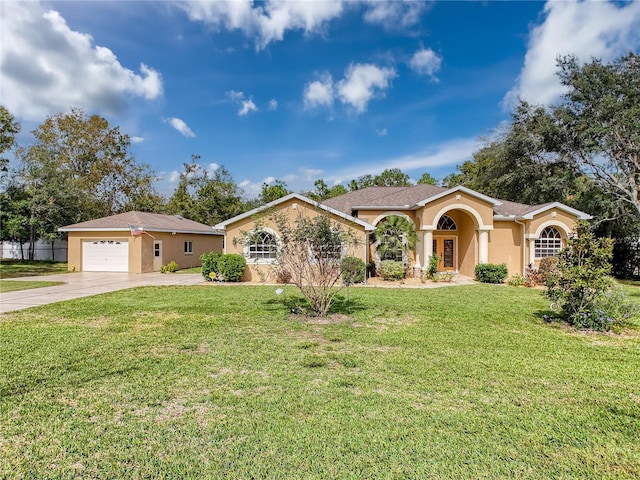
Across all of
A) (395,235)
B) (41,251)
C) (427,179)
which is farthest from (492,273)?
(41,251)

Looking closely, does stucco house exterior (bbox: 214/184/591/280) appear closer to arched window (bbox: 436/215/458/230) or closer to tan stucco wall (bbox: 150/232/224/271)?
arched window (bbox: 436/215/458/230)

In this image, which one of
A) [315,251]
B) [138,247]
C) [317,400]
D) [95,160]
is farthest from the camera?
[95,160]

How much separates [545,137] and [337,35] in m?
16.3

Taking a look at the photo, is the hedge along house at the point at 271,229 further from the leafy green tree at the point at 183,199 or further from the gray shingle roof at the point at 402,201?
the leafy green tree at the point at 183,199

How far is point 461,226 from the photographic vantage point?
70.4ft

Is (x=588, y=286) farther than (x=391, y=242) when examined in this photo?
No

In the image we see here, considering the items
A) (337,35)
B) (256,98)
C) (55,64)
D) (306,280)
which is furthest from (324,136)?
(306,280)

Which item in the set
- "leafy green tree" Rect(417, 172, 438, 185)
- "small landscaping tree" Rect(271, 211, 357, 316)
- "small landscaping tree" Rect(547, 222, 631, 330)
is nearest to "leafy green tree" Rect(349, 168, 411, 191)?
"leafy green tree" Rect(417, 172, 438, 185)

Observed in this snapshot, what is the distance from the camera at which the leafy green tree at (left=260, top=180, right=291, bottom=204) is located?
44728 mm

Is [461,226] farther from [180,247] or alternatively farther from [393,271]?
[180,247]

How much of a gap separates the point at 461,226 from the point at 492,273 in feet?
14.3

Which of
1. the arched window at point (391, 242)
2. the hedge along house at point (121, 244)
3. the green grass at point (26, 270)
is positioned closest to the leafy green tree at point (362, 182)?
the hedge along house at point (121, 244)

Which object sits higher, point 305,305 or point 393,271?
point 393,271

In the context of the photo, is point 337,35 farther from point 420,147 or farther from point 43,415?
point 43,415
